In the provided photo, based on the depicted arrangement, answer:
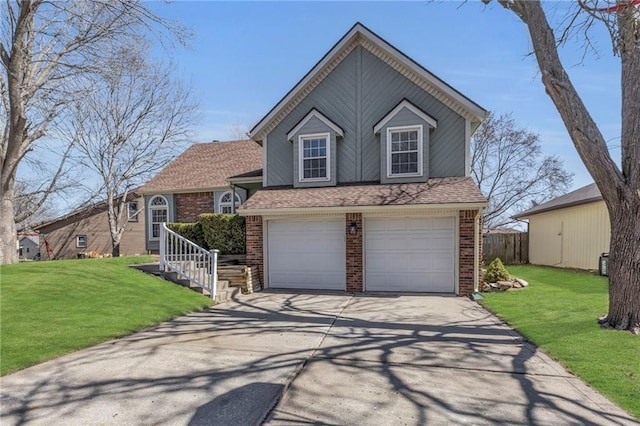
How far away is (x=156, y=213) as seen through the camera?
16391 mm

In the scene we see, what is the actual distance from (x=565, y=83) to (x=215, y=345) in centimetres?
743

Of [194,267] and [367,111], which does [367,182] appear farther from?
[194,267]

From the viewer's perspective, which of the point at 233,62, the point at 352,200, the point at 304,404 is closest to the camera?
the point at 304,404

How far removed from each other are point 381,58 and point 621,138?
728 centimetres

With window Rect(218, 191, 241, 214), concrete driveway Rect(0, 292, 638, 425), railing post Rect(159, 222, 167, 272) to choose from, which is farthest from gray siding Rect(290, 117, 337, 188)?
concrete driveway Rect(0, 292, 638, 425)

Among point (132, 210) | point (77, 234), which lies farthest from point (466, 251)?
point (77, 234)

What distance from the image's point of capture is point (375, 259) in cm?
1009

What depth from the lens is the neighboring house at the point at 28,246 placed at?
1192 inches

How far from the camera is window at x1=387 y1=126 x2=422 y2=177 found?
1074 centimetres

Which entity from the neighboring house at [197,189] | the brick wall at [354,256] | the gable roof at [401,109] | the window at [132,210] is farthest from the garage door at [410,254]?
the window at [132,210]

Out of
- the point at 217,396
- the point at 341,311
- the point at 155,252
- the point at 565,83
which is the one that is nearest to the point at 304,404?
the point at 217,396

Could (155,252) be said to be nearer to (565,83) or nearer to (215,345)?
(215,345)

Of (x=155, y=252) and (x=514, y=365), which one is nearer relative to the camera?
(x=514, y=365)

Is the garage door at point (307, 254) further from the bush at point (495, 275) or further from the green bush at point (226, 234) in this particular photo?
the bush at point (495, 275)
